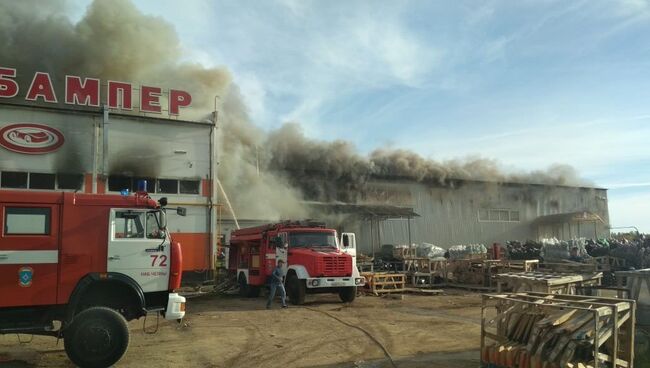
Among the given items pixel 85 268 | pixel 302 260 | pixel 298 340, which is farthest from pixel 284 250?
pixel 85 268

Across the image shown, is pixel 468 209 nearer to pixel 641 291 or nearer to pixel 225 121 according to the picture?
pixel 225 121

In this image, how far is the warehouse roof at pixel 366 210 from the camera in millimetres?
28719

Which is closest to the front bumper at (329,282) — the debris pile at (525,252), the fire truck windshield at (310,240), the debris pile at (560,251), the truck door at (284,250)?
the truck door at (284,250)

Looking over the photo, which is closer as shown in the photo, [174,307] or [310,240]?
[174,307]

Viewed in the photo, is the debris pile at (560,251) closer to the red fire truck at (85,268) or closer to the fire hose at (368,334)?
the fire hose at (368,334)

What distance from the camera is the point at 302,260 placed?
14508mm

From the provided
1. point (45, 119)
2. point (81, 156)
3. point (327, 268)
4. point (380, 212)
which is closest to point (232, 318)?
point (327, 268)

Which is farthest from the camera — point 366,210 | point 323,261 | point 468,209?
point 468,209

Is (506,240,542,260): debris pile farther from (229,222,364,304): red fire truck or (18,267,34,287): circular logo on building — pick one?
(18,267,34,287): circular logo on building

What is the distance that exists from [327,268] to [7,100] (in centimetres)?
1521

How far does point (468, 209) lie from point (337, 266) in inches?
994

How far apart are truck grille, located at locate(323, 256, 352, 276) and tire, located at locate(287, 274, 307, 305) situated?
790mm

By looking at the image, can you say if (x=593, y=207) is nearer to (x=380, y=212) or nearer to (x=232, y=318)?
(x=380, y=212)

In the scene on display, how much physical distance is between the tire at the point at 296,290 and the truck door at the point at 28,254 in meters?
7.62
